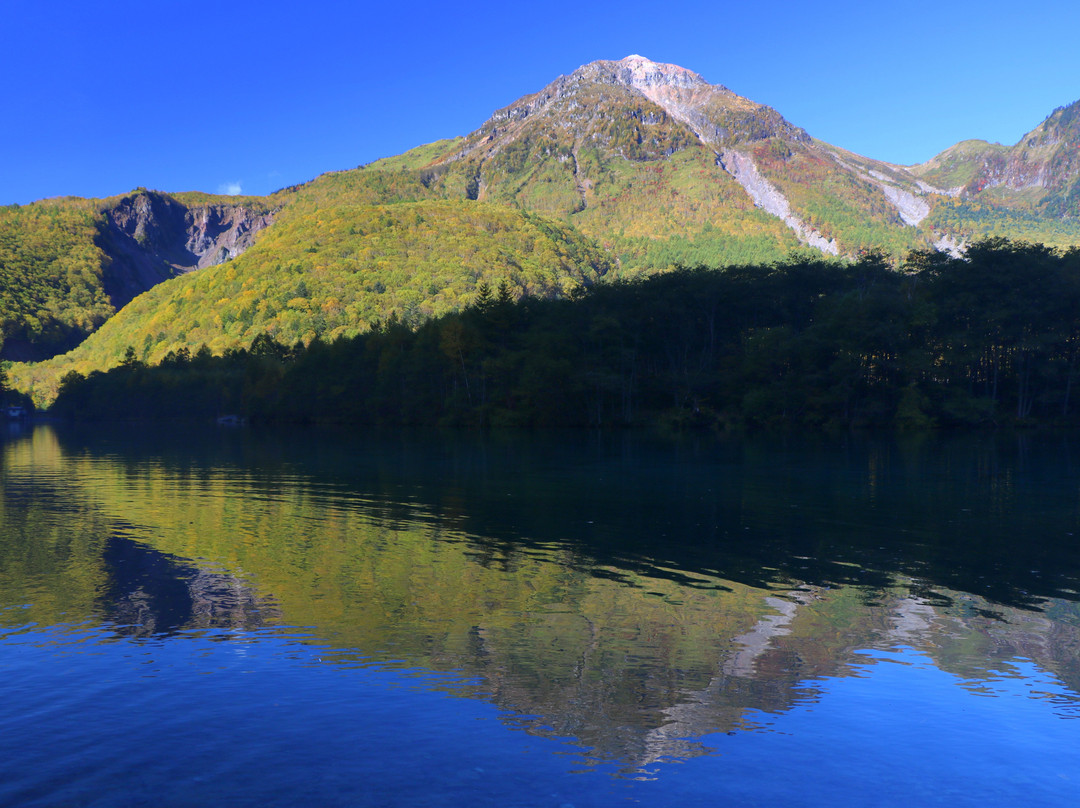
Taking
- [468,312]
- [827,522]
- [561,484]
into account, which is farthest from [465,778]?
Result: [468,312]

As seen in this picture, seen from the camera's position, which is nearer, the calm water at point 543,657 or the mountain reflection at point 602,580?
the calm water at point 543,657

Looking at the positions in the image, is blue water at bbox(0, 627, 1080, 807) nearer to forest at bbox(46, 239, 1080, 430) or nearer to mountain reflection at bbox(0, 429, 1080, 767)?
mountain reflection at bbox(0, 429, 1080, 767)

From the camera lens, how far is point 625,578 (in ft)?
58.1

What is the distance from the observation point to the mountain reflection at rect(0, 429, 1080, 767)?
11219 mm

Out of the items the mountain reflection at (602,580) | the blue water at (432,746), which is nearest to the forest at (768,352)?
the mountain reflection at (602,580)

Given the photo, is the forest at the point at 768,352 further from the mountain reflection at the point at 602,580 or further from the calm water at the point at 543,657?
the calm water at the point at 543,657

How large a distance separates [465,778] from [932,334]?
10471cm

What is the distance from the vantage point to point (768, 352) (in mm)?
101500

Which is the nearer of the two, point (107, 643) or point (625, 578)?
point (107, 643)

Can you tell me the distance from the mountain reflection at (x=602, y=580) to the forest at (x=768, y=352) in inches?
2414

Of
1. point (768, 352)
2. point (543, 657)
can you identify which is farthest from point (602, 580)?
point (768, 352)

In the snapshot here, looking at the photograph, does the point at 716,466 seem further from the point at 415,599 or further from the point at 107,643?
the point at 107,643

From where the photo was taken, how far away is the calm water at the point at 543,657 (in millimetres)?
8266

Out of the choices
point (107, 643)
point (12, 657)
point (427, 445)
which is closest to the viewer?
point (12, 657)
